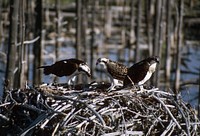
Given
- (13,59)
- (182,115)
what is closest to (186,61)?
(13,59)

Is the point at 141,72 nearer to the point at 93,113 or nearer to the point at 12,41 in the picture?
the point at 93,113

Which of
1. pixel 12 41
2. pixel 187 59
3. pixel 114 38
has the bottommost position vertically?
pixel 187 59

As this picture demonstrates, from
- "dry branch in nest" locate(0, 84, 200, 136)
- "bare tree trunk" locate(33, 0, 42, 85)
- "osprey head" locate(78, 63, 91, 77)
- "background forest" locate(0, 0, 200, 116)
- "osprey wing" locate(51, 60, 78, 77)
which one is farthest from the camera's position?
"background forest" locate(0, 0, 200, 116)

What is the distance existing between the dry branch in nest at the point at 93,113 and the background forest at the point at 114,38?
381 centimetres

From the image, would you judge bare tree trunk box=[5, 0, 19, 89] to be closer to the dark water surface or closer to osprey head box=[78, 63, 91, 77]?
osprey head box=[78, 63, 91, 77]

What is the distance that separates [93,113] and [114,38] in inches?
964

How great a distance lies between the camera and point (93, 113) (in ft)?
19.4

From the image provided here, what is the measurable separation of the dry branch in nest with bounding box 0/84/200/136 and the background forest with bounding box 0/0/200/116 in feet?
12.5

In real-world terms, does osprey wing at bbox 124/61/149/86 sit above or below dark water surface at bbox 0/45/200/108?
above

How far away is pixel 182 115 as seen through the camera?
6520 millimetres

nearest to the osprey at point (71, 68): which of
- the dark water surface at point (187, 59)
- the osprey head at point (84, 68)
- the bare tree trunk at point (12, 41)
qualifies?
the osprey head at point (84, 68)

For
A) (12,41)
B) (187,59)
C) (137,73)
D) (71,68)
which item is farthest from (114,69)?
(187,59)

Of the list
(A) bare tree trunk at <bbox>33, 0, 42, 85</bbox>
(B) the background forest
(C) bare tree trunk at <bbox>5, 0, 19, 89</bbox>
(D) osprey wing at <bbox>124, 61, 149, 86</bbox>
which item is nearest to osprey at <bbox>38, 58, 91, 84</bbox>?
(D) osprey wing at <bbox>124, 61, 149, 86</bbox>

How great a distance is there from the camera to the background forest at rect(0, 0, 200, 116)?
598 inches
